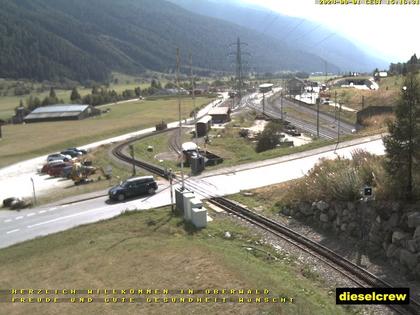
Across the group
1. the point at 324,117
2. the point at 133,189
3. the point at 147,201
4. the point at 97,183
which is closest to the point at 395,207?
the point at 147,201

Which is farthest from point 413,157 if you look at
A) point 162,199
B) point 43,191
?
point 43,191

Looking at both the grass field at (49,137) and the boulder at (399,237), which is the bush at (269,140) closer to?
the grass field at (49,137)

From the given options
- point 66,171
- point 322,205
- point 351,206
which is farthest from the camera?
point 66,171

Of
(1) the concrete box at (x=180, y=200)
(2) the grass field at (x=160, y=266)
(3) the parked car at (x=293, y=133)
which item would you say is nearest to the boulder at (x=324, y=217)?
(2) the grass field at (x=160, y=266)

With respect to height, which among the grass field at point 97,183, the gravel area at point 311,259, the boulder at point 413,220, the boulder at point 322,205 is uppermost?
the boulder at point 413,220

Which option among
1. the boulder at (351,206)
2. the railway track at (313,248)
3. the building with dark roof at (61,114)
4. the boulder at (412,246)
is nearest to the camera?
the railway track at (313,248)

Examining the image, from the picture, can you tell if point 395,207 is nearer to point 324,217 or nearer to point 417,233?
point 417,233
